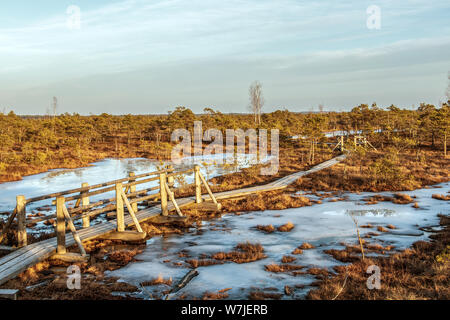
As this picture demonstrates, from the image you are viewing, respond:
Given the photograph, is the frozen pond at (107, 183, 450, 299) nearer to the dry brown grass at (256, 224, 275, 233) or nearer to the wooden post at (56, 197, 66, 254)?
the dry brown grass at (256, 224, 275, 233)

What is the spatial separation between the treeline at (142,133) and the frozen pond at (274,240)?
1921 cm

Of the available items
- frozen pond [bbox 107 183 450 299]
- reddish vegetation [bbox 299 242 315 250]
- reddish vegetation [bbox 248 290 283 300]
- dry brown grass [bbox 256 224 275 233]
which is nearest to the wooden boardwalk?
frozen pond [bbox 107 183 450 299]

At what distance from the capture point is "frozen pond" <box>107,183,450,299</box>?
6.62 m

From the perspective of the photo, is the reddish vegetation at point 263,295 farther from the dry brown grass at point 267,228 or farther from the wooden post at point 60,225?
the dry brown grass at point 267,228

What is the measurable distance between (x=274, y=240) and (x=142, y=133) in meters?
54.3

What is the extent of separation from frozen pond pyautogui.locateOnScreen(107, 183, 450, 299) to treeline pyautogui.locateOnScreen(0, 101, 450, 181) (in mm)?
19208

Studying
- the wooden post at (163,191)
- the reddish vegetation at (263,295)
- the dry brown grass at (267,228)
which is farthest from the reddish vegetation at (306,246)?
the wooden post at (163,191)

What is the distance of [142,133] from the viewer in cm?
6112

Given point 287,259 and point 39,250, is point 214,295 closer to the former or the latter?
point 287,259

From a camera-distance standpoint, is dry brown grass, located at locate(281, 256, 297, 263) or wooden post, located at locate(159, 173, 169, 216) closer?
→ dry brown grass, located at locate(281, 256, 297, 263)

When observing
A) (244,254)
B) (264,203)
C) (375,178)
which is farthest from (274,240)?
(375,178)

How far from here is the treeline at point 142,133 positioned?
32.9 metres

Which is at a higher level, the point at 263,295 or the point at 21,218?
the point at 21,218

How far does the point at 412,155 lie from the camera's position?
33.2 metres
